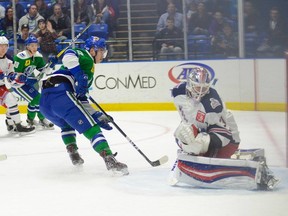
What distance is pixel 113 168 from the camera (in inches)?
167

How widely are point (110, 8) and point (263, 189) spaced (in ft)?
20.2

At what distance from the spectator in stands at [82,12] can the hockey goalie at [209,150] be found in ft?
18.2

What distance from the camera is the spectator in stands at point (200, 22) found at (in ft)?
28.3

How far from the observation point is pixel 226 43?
8.48 metres

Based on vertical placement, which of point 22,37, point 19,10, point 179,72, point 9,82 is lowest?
point 179,72

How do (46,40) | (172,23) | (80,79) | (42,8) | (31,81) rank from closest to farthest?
1. (80,79)
2. (31,81)
3. (172,23)
4. (46,40)
5. (42,8)

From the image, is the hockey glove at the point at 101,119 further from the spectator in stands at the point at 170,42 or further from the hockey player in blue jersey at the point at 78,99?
the spectator in stands at the point at 170,42

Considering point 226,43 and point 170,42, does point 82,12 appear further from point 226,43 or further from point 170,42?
point 226,43

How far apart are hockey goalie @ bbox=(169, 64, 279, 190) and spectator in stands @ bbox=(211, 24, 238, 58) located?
15.1ft

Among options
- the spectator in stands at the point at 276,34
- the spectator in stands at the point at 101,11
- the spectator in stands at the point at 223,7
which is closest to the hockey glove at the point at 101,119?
the spectator in stands at the point at 276,34

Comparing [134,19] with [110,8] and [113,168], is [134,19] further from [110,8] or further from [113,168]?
[113,168]

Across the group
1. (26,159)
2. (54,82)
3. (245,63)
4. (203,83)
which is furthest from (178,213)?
(245,63)

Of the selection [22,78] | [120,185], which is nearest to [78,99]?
[120,185]

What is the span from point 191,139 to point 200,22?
17.1 feet
